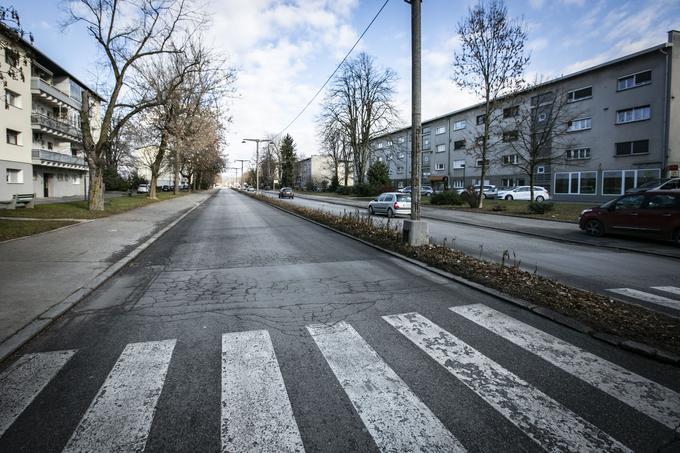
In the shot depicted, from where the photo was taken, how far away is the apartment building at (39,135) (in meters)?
29.2

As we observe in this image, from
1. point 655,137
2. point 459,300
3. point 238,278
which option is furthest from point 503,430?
point 655,137

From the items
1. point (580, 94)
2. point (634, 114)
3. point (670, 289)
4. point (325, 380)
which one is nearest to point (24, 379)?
point (325, 380)

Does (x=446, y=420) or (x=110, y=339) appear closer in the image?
(x=446, y=420)

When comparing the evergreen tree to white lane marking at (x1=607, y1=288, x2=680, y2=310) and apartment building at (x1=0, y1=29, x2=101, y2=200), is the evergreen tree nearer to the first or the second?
apartment building at (x1=0, y1=29, x2=101, y2=200)

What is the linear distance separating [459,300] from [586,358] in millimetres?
2001

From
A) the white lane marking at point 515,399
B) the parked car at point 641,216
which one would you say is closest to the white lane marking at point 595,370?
the white lane marking at point 515,399

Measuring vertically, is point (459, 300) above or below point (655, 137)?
below

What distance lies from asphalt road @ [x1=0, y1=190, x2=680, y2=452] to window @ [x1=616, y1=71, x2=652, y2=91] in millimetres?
35514

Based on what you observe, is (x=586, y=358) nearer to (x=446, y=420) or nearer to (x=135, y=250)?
(x=446, y=420)

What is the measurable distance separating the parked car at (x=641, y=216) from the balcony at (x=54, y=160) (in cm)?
4087

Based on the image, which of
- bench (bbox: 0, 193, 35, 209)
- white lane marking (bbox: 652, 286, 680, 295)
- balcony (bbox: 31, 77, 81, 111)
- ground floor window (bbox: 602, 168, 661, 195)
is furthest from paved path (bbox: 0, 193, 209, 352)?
ground floor window (bbox: 602, 168, 661, 195)

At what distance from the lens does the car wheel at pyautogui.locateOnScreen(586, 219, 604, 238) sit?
42.7ft

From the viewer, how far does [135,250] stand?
31.6ft

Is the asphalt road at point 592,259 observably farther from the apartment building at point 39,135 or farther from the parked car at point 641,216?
the apartment building at point 39,135
